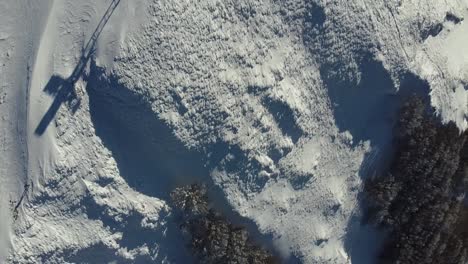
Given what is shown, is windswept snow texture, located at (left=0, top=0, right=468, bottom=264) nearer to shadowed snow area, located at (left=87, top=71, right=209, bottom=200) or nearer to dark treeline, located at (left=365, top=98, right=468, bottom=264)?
shadowed snow area, located at (left=87, top=71, right=209, bottom=200)

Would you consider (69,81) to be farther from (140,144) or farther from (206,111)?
(206,111)

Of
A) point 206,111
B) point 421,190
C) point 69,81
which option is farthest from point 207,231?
point 421,190

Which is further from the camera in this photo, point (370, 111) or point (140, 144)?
point (370, 111)

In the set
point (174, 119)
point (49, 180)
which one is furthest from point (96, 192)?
point (174, 119)

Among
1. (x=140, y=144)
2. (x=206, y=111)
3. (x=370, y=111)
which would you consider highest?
(x=370, y=111)

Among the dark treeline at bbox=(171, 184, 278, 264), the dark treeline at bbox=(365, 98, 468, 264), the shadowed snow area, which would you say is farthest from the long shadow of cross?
Result: the dark treeline at bbox=(365, 98, 468, 264)

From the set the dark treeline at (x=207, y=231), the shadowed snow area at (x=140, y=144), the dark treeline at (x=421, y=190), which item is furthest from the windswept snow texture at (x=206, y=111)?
the dark treeline at (x=421, y=190)
